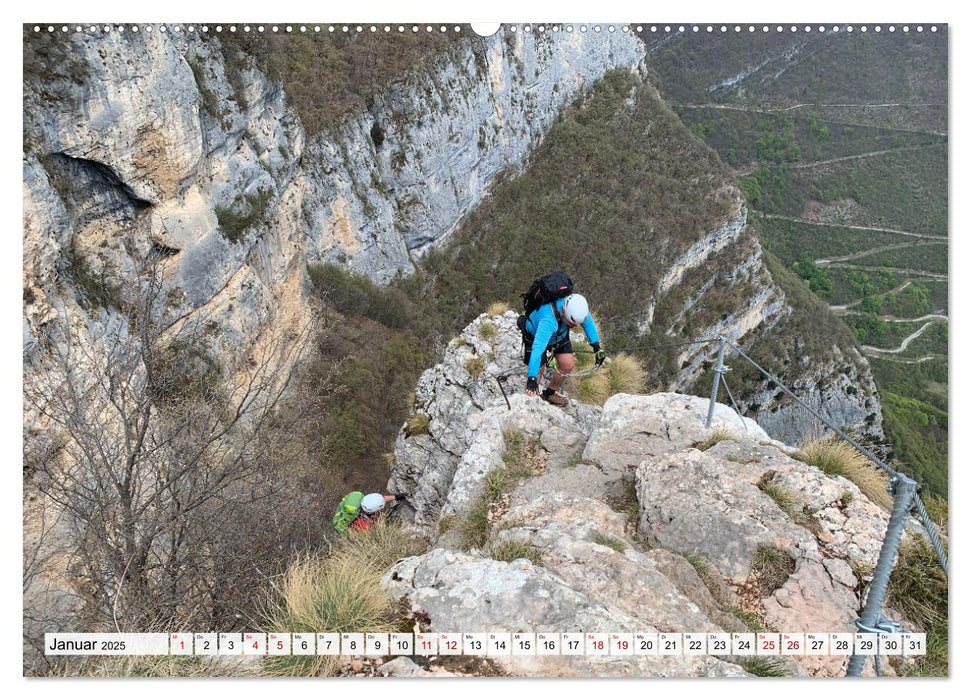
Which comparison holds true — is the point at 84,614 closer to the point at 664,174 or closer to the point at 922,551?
the point at 922,551

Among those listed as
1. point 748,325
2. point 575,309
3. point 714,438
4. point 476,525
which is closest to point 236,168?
point 575,309

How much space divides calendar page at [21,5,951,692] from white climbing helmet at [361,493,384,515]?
146 mm

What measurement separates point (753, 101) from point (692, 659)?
243 ft

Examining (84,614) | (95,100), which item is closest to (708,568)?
(84,614)

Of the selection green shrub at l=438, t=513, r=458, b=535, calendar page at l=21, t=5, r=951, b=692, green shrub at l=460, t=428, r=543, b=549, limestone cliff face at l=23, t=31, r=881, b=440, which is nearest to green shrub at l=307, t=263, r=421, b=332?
calendar page at l=21, t=5, r=951, b=692

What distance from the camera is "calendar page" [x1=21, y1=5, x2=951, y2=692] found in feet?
10.2

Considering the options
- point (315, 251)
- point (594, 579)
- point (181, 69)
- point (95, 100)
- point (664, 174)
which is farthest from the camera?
point (664, 174)

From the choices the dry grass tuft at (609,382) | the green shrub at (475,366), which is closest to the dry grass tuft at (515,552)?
the dry grass tuft at (609,382)

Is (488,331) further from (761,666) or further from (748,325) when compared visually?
(748,325)

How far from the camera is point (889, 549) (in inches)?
102

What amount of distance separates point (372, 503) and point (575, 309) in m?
3.62

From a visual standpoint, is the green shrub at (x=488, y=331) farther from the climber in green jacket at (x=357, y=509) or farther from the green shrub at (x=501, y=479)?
the green shrub at (x=501, y=479)

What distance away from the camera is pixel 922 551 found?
3.52 m

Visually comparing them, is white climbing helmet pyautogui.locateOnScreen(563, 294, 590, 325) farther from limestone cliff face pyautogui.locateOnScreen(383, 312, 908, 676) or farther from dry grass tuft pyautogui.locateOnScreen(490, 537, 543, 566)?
dry grass tuft pyautogui.locateOnScreen(490, 537, 543, 566)
